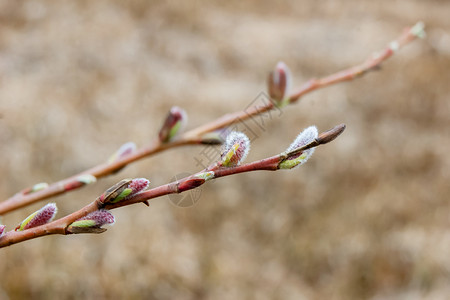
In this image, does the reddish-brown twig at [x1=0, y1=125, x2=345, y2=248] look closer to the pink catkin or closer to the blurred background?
the pink catkin

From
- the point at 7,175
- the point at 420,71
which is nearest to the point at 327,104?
the point at 420,71

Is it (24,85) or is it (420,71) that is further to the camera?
(420,71)

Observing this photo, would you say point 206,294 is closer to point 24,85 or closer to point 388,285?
point 388,285

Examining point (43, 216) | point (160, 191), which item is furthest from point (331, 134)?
point (43, 216)

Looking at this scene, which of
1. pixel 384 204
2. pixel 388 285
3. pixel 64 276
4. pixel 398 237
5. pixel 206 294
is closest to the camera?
pixel 64 276

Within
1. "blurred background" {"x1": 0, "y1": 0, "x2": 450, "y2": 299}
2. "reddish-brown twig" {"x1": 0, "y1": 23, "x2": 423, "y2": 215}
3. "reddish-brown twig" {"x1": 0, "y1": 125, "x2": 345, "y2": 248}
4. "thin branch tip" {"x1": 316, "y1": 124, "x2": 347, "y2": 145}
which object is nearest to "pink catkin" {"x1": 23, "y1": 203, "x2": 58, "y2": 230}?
"reddish-brown twig" {"x1": 0, "y1": 125, "x2": 345, "y2": 248}

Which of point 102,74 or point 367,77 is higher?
point 102,74

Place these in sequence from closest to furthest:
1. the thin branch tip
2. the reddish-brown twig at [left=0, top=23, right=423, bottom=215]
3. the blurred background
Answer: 1. the thin branch tip
2. the reddish-brown twig at [left=0, top=23, right=423, bottom=215]
3. the blurred background

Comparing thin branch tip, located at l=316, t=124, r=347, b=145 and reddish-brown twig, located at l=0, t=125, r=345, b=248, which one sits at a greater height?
reddish-brown twig, located at l=0, t=125, r=345, b=248

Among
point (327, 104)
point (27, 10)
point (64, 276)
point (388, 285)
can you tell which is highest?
point (27, 10)

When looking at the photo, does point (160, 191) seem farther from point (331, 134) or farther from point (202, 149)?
point (202, 149)
